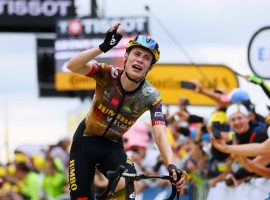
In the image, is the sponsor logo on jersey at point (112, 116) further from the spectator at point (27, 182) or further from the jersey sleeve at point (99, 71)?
the spectator at point (27, 182)

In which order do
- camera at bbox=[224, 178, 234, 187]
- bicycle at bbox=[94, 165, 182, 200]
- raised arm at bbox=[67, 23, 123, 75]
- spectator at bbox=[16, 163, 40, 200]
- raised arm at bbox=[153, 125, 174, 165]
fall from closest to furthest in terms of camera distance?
1. bicycle at bbox=[94, 165, 182, 200]
2. raised arm at bbox=[67, 23, 123, 75]
3. raised arm at bbox=[153, 125, 174, 165]
4. camera at bbox=[224, 178, 234, 187]
5. spectator at bbox=[16, 163, 40, 200]

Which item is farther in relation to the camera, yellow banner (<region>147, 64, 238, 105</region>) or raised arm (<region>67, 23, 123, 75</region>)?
yellow banner (<region>147, 64, 238, 105</region>)

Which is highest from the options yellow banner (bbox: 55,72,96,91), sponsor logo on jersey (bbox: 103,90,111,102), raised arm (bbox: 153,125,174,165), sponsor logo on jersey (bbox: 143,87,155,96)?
sponsor logo on jersey (bbox: 143,87,155,96)

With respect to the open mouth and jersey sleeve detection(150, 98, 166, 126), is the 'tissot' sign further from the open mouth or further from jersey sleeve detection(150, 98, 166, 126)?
the open mouth

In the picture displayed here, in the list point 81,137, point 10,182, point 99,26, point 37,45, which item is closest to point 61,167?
point 10,182

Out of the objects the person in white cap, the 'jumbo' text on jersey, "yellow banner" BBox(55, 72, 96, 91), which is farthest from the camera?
"yellow banner" BBox(55, 72, 96, 91)

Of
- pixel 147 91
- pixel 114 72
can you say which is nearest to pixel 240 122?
pixel 147 91

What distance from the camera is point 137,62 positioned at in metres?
8.76

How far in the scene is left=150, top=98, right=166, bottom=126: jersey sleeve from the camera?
8.91 metres

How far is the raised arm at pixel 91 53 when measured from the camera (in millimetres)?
8422

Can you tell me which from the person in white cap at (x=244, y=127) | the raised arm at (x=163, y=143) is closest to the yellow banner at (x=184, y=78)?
the person in white cap at (x=244, y=127)

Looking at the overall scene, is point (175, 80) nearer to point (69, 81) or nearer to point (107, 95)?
point (69, 81)

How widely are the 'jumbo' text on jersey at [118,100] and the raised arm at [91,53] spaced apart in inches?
6.6

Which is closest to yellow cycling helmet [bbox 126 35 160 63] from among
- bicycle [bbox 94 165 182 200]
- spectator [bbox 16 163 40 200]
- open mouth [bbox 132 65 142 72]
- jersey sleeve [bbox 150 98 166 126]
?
open mouth [bbox 132 65 142 72]
